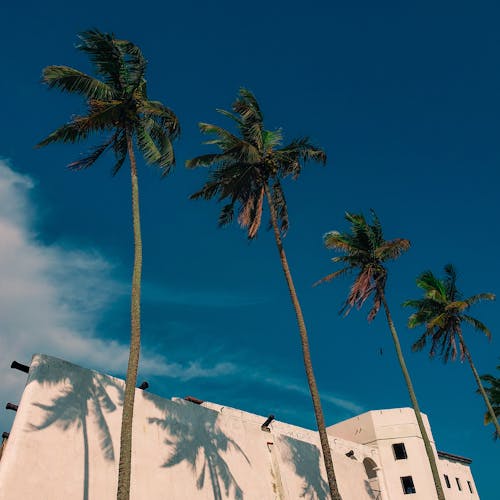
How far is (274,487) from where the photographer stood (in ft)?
68.8

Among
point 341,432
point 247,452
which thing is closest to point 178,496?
point 247,452

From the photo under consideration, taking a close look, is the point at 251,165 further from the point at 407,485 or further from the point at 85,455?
the point at 407,485

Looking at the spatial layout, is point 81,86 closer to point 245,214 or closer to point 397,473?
point 245,214

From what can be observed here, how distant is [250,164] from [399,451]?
2481 cm

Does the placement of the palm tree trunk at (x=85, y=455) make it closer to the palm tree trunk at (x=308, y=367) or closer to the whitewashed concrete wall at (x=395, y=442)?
the palm tree trunk at (x=308, y=367)

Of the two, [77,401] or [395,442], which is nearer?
[77,401]

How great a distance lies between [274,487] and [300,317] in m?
8.15

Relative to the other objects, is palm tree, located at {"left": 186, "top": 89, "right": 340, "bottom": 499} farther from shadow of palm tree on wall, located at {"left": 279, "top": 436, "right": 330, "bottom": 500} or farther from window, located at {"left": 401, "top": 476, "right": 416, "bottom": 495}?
window, located at {"left": 401, "top": 476, "right": 416, "bottom": 495}

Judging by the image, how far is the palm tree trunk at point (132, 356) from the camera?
11.1 meters

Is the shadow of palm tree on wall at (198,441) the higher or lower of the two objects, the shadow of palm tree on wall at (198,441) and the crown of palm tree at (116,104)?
the lower

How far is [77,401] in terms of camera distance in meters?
14.8

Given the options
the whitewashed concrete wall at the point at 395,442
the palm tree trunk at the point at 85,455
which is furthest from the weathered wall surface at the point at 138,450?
the whitewashed concrete wall at the point at 395,442

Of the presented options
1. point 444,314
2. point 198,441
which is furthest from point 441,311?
point 198,441

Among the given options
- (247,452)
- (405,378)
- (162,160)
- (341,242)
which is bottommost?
(247,452)
